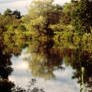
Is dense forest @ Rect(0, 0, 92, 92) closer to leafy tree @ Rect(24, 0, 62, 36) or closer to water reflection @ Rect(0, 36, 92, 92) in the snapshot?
leafy tree @ Rect(24, 0, 62, 36)

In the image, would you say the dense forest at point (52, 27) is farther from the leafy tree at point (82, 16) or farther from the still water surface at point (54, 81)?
the still water surface at point (54, 81)

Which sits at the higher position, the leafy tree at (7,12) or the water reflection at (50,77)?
the leafy tree at (7,12)

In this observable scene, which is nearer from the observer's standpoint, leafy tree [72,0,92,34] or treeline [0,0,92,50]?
leafy tree [72,0,92,34]

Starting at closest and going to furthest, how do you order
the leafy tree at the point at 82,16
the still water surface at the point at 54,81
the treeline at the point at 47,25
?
the still water surface at the point at 54,81, the leafy tree at the point at 82,16, the treeline at the point at 47,25

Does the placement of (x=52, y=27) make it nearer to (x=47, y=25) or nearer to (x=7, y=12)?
(x=47, y=25)

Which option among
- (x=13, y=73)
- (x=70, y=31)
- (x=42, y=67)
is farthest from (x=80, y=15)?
(x=13, y=73)

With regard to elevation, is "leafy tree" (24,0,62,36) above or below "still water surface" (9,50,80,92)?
above

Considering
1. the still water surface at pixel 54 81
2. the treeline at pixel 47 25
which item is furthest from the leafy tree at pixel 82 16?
the still water surface at pixel 54 81

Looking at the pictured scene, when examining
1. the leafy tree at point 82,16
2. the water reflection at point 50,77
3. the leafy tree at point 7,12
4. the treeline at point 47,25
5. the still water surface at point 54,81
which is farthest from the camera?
the leafy tree at point 7,12

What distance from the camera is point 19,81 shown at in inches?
559

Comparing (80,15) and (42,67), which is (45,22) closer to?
(80,15)

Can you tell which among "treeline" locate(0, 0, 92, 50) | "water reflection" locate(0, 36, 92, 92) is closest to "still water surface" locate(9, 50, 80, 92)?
"water reflection" locate(0, 36, 92, 92)

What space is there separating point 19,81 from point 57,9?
3874 cm

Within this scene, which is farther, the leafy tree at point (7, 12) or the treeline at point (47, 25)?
the leafy tree at point (7, 12)
